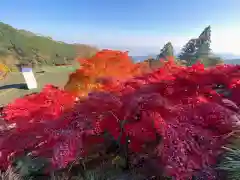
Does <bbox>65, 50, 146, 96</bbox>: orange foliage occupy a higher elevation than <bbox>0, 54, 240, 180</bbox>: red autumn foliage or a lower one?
higher

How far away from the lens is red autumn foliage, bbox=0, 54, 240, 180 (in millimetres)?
2072

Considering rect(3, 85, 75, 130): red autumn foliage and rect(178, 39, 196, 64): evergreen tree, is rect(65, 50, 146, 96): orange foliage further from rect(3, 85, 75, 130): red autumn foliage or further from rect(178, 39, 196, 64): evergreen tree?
rect(178, 39, 196, 64): evergreen tree

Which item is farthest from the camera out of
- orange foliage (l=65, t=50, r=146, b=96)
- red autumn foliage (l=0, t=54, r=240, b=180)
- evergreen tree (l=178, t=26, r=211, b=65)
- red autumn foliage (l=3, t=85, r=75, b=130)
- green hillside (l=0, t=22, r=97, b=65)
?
green hillside (l=0, t=22, r=97, b=65)

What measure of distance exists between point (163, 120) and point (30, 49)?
24984mm

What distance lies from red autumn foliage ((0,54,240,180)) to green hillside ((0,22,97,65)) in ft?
69.6

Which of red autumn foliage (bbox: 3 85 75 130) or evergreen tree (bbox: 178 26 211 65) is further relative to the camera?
evergreen tree (bbox: 178 26 211 65)

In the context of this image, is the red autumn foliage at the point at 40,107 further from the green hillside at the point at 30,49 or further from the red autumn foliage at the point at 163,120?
the green hillside at the point at 30,49

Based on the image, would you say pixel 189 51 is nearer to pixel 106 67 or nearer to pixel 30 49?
pixel 30 49

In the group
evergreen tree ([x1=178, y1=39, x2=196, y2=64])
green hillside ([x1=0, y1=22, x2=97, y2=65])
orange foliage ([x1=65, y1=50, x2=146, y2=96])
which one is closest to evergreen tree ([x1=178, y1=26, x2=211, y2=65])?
evergreen tree ([x1=178, y1=39, x2=196, y2=64])

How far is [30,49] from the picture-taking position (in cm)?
2508

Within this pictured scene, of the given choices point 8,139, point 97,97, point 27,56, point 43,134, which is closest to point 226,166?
point 97,97

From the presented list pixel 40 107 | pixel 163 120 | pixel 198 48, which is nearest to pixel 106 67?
pixel 40 107

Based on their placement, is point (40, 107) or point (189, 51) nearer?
point (40, 107)

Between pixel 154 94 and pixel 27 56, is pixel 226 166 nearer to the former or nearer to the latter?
pixel 154 94
